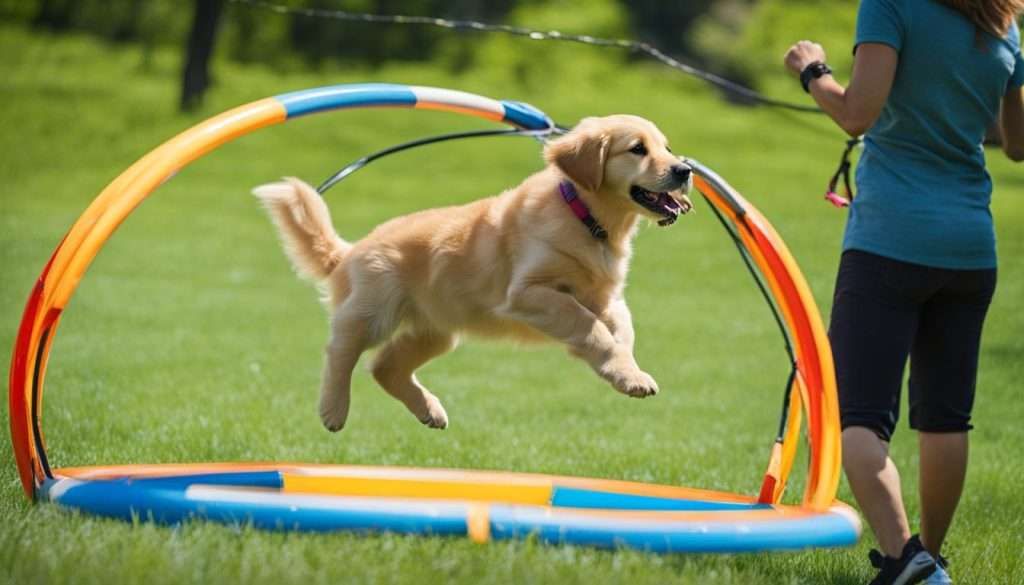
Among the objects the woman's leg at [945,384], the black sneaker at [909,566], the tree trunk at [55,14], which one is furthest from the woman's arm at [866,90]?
the tree trunk at [55,14]

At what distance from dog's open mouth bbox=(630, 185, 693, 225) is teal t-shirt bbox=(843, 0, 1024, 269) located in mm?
736

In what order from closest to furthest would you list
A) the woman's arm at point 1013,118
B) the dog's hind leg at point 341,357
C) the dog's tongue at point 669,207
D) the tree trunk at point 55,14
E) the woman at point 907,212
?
the woman at point 907,212
the woman's arm at point 1013,118
the dog's tongue at point 669,207
the dog's hind leg at point 341,357
the tree trunk at point 55,14

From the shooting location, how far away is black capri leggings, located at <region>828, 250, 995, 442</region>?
3561mm

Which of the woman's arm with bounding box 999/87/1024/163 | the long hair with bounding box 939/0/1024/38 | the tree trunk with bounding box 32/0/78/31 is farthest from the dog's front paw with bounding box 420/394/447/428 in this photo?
the tree trunk with bounding box 32/0/78/31

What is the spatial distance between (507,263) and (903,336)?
1.39 metres

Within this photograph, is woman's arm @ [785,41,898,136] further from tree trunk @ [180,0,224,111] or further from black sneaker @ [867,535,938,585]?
tree trunk @ [180,0,224,111]

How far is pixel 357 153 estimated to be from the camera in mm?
21234

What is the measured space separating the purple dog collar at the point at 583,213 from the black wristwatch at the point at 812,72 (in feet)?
3.08

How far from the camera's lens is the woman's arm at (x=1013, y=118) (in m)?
3.80

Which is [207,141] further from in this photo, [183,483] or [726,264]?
[726,264]

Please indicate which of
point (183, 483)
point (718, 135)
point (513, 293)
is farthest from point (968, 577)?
point (718, 135)

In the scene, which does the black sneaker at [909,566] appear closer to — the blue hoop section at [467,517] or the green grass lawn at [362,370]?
the blue hoop section at [467,517]

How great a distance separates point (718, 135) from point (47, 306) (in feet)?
66.9

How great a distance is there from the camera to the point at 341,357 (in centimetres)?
480
